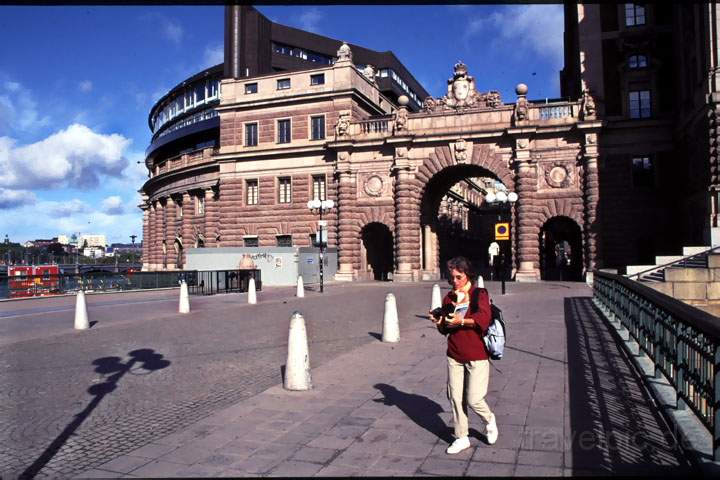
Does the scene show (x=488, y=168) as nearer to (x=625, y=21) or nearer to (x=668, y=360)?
(x=625, y=21)

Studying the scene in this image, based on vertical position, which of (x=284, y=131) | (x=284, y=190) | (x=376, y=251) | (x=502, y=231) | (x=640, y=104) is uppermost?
(x=284, y=131)

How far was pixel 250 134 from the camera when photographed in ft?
130

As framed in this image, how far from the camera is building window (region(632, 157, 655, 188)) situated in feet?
101

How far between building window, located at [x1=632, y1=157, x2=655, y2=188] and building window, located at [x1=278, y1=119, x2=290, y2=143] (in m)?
22.0

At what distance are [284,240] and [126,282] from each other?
507 inches

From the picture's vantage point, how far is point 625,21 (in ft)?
104

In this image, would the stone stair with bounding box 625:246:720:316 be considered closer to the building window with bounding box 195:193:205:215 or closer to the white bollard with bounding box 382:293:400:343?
the white bollard with bounding box 382:293:400:343

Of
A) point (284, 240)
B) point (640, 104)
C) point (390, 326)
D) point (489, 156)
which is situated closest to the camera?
point (390, 326)

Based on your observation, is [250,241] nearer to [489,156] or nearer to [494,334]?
[489,156]

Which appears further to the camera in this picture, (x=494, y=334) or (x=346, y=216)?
(x=346, y=216)

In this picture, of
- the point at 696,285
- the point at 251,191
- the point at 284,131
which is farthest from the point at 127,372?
the point at 251,191

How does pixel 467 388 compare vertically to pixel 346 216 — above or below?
below

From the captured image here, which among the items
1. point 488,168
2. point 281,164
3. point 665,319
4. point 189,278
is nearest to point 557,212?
point 488,168

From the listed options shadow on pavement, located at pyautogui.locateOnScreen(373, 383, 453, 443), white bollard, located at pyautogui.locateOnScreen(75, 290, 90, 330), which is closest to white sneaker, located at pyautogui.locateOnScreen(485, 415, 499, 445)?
shadow on pavement, located at pyautogui.locateOnScreen(373, 383, 453, 443)
